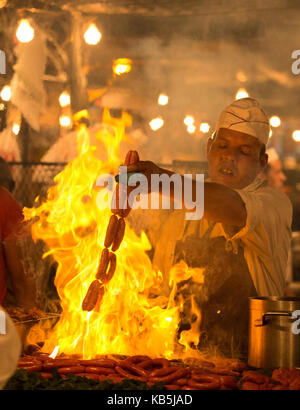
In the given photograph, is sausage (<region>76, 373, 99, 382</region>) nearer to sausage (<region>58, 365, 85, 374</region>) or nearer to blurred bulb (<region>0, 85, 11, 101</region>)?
sausage (<region>58, 365, 85, 374</region>)

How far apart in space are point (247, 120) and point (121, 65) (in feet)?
10.5

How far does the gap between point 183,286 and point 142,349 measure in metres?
0.57

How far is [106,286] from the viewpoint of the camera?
3.79 metres

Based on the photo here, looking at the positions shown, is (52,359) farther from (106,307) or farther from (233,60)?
(233,60)

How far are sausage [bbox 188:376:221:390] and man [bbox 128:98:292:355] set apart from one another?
40.3 inches

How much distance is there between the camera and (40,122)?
827cm

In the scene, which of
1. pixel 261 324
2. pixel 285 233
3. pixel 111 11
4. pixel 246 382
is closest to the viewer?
pixel 246 382

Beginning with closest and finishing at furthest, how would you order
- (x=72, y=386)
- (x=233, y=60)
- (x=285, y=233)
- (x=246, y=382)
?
(x=72, y=386)
(x=246, y=382)
(x=285, y=233)
(x=233, y=60)

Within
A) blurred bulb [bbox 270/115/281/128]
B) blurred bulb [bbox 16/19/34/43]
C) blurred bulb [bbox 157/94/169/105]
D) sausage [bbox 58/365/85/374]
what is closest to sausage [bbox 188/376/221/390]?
sausage [bbox 58/365/85/374]

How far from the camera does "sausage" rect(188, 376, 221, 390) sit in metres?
2.68

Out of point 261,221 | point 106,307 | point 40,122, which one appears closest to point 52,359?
point 106,307

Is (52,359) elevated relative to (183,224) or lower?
lower

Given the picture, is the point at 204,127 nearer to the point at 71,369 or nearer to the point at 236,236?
the point at 236,236

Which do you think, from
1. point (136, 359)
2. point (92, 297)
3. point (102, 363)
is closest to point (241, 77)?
point (92, 297)
